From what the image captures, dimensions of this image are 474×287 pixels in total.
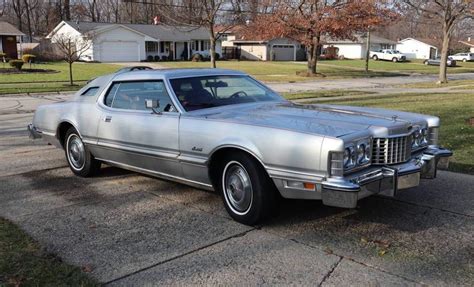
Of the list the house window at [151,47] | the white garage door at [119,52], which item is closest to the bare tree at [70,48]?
the white garage door at [119,52]

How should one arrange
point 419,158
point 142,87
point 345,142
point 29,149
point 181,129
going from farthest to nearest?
point 29,149 → point 142,87 → point 181,129 → point 419,158 → point 345,142

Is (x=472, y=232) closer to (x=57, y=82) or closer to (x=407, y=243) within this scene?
(x=407, y=243)

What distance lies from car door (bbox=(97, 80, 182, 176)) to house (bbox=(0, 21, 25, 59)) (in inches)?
1924

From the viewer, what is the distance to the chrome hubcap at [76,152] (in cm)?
646

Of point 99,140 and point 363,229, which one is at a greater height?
point 99,140

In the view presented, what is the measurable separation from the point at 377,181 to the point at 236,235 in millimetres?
1303

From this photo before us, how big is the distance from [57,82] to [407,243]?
2637 centimetres

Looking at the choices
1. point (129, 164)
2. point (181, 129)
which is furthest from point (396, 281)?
point (129, 164)

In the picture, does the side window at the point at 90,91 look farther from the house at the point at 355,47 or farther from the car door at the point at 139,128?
the house at the point at 355,47

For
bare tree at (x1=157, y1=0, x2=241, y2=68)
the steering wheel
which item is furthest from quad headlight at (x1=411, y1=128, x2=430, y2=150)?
bare tree at (x1=157, y1=0, x2=241, y2=68)

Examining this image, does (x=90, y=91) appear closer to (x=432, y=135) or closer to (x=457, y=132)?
(x=432, y=135)

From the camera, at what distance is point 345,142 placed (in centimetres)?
393

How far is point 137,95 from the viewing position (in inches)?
227

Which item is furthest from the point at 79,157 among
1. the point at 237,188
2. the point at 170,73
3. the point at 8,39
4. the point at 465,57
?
the point at 465,57
